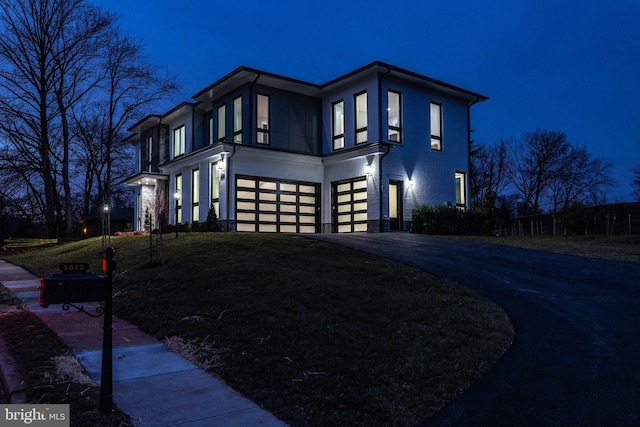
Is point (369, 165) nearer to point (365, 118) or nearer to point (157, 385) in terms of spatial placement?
point (365, 118)

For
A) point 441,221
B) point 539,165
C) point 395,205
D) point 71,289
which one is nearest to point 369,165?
point 395,205

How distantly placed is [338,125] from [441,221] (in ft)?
20.9

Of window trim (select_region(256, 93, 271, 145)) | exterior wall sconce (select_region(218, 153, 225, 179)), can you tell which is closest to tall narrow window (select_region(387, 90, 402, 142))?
window trim (select_region(256, 93, 271, 145))

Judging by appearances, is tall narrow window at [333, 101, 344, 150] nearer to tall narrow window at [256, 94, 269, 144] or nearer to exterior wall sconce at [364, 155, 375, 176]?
exterior wall sconce at [364, 155, 375, 176]

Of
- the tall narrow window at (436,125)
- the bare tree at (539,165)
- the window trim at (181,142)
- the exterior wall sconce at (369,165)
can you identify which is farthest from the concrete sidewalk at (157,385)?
the bare tree at (539,165)

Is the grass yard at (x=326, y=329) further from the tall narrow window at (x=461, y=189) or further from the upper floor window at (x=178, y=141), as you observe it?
the upper floor window at (x=178, y=141)

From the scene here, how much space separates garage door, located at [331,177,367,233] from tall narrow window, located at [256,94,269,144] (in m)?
3.70

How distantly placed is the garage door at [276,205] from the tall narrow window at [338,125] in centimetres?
208

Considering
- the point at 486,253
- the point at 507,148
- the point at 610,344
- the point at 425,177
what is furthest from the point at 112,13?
the point at 507,148

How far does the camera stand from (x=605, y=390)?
3969 millimetres

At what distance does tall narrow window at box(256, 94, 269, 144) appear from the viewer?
67.5 ft

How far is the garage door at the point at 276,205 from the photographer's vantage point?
63.3 feet

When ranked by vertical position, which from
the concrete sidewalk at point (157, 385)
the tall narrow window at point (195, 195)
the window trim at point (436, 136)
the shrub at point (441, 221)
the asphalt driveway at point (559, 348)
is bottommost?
the concrete sidewalk at point (157, 385)

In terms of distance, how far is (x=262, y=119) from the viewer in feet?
68.4
